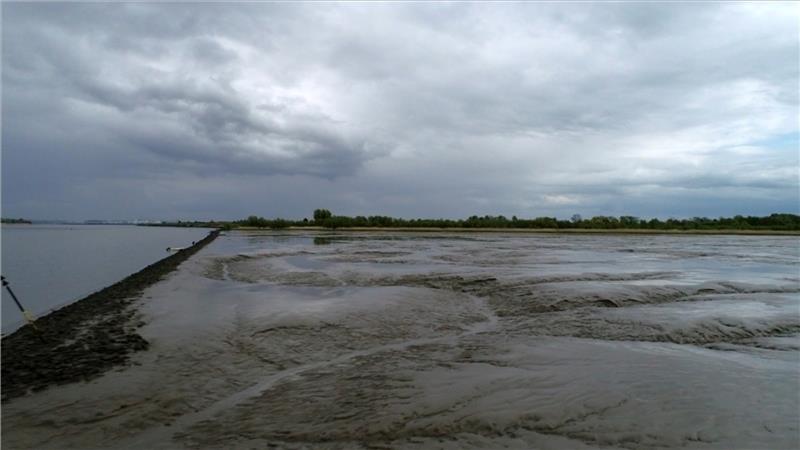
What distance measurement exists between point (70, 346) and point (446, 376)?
8129 mm

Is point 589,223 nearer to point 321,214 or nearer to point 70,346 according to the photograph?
point 321,214

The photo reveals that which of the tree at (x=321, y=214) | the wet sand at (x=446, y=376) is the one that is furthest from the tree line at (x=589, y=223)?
the wet sand at (x=446, y=376)

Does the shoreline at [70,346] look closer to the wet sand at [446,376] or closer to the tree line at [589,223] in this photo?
the wet sand at [446,376]

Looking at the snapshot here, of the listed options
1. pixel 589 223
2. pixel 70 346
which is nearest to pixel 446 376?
pixel 70 346

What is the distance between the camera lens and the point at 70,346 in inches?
375

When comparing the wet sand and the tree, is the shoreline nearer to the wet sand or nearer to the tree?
the wet sand

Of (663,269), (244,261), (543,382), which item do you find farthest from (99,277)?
(663,269)

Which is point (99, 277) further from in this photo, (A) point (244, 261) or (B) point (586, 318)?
(B) point (586, 318)

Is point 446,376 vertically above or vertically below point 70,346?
above

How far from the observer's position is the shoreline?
7590 mm

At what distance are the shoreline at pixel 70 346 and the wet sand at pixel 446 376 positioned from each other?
1.50 feet

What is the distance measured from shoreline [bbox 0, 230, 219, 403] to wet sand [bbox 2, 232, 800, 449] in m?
0.46

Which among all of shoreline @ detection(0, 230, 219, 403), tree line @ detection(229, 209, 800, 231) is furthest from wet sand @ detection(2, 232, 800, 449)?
tree line @ detection(229, 209, 800, 231)

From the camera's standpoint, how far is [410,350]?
9.30m
